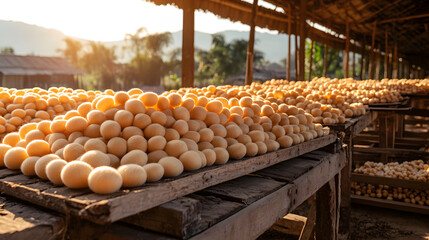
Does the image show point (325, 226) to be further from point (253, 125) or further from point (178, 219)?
point (178, 219)

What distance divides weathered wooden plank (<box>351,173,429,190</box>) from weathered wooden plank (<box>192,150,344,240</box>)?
10.4ft

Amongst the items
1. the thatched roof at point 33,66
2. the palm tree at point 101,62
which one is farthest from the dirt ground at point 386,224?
the palm tree at point 101,62

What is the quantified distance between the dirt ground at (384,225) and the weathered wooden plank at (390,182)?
44cm

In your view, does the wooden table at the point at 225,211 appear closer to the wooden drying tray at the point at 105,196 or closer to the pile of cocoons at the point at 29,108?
the wooden drying tray at the point at 105,196

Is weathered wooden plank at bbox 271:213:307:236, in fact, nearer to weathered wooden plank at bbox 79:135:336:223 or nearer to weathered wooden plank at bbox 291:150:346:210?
weathered wooden plank at bbox 291:150:346:210

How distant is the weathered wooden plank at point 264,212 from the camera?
1.32 meters

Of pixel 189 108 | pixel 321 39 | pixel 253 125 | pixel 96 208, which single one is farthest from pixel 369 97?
pixel 321 39

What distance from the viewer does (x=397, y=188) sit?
5188 millimetres

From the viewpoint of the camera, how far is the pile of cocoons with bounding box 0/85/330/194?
118 cm

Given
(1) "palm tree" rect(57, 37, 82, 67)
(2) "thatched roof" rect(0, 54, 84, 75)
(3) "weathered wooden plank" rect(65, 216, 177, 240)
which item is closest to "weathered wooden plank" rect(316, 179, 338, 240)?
(3) "weathered wooden plank" rect(65, 216, 177, 240)

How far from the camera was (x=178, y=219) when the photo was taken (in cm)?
114

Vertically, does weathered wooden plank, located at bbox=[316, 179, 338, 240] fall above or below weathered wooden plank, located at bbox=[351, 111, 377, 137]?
below

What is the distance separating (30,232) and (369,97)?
5.54 metres

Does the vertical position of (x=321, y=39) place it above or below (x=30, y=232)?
above
